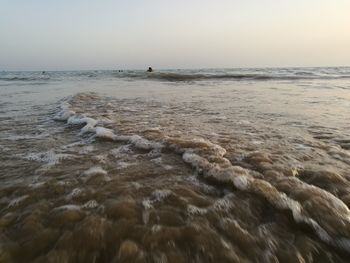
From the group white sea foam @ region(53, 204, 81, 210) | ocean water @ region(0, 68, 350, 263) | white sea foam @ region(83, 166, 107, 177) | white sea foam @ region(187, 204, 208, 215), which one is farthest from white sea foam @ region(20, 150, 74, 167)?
white sea foam @ region(187, 204, 208, 215)

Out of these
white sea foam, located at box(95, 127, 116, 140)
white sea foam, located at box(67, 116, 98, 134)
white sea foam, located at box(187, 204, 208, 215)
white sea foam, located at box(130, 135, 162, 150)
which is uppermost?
white sea foam, located at box(187, 204, 208, 215)

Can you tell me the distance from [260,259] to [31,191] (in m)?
1.99

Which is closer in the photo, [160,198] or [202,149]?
[160,198]

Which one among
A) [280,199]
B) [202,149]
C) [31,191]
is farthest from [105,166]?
[280,199]

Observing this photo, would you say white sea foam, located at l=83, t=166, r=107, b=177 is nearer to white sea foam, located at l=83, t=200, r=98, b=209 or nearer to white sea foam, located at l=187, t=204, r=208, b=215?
white sea foam, located at l=83, t=200, r=98, b=209

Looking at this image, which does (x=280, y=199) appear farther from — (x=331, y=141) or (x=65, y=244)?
(x=331, y=141)

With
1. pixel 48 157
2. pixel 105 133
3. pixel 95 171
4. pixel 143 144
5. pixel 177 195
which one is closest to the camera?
pixel 177 195

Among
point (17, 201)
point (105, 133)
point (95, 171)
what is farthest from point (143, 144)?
point (17, 201)

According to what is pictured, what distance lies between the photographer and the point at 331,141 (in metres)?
4.01

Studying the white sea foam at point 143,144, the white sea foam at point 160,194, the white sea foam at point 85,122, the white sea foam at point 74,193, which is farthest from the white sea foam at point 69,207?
the white sea foam at point 85,122

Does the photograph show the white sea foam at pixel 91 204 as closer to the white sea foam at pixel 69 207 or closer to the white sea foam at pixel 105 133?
the white sea foam at pixel 69 207

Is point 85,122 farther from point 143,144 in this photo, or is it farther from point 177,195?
point 177,195

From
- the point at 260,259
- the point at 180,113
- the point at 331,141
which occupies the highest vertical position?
the point at 260,259

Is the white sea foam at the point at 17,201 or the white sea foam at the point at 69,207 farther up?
the white sea foam at the point at 69,207
